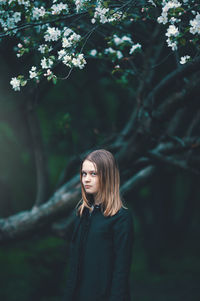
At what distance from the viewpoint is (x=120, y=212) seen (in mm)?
2541

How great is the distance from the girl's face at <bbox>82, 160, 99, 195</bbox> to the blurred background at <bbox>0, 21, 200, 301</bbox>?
67.4 inches

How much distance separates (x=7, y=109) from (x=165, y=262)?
8055 millimetres

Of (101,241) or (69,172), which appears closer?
(101,241)

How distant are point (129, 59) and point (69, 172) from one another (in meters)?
2.15

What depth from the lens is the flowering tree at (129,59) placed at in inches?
110

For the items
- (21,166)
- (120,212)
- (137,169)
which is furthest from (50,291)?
(120,212)

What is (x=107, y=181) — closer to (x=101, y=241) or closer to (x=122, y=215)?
(x=122, y=215)

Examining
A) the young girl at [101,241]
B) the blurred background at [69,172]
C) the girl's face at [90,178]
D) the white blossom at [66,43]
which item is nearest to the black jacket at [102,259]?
the young girl at [101,241]

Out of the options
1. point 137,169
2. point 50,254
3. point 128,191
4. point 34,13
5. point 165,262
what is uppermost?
point 34,13

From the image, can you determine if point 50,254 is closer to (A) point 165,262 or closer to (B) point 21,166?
(B) point 21,166

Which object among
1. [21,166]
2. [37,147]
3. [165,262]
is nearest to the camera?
[37,147]

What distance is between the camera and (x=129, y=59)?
13.4ft

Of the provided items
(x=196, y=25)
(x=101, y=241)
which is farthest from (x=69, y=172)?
(x=196, y=25)

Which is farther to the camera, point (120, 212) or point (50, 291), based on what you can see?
point (50, 291)
